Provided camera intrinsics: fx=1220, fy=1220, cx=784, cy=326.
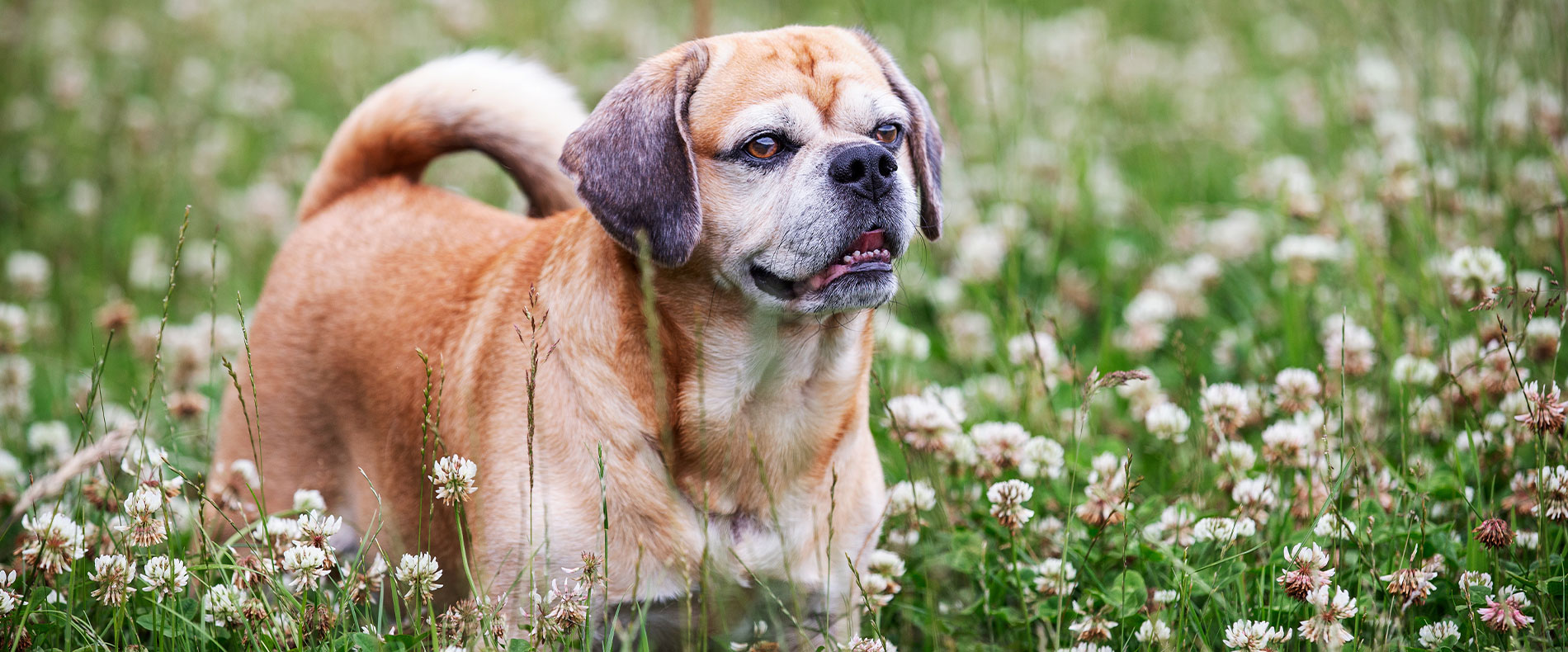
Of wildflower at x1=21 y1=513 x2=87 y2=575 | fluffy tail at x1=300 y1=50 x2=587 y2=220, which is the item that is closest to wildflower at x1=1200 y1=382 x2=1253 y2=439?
fluffy tail at x1=300 y1=50 x2=587 y2=220

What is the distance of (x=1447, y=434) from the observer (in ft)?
12.3

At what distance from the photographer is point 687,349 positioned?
10.0 ft

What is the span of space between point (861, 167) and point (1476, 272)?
2088 millimetres

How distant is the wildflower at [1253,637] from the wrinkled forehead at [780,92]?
58.4 inches

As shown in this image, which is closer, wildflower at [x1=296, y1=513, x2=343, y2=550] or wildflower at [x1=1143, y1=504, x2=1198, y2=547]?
wildflower at [x1=296, y1=513, x2=343, y2=550]

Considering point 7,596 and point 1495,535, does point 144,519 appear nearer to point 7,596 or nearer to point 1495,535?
point 7,596

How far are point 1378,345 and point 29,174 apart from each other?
682cm

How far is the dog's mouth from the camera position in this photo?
2.97 m

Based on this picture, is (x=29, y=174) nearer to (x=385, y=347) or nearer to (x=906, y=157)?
(x=385, y=347)

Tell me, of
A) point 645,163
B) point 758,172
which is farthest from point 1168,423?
point 645,163

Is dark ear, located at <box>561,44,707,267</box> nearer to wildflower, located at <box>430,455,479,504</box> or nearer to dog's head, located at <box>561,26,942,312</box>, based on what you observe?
dog's head, located at <box>561,26,942,312</box>

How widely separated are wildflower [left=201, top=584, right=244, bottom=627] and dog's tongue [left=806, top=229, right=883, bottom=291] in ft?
4.82

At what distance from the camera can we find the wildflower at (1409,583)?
8.88 feet

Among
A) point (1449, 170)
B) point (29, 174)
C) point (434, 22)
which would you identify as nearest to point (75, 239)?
point (29, 174)
